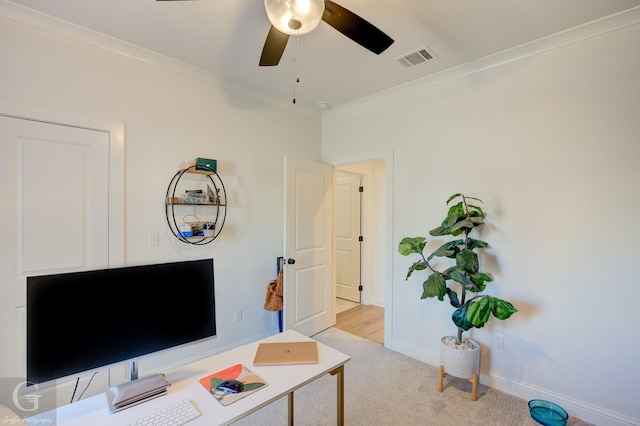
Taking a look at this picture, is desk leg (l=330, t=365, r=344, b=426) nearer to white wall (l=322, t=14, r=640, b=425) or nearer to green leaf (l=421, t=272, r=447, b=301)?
green leaf (l=421, t=272, r=447, b=301)

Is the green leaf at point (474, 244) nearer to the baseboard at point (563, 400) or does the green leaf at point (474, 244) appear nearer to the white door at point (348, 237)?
the baseboard at point (563, 400)

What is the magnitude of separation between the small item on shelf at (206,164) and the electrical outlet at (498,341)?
9.29 ft

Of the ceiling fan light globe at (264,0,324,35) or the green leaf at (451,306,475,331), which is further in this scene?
the green leaf at (451,306,475,331)

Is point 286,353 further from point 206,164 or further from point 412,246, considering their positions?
point 206,164

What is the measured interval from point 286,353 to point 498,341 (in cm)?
189


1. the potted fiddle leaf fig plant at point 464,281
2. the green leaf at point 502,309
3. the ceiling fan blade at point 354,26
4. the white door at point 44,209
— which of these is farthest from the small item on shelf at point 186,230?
the green leaf at point 502,309

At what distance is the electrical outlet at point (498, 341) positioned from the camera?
2381mm

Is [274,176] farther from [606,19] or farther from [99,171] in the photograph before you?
[606,19]

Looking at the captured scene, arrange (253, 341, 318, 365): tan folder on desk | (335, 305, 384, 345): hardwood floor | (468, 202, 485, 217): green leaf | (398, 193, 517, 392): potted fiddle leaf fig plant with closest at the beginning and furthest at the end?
(253, 341, 318, 365): tan folder on desk → (398, 193, 517, 392): potted fiddle leaf fig plant → (468, 202, 485, 217): green leaf → (335, 305, 384, 345): hardwood floor

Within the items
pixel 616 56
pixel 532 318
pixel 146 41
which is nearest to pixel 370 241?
pixel 532 318

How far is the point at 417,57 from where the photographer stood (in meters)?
2.43

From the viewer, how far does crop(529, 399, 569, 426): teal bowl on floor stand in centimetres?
194

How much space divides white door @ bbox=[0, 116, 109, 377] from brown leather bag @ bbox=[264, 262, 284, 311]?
59.1 inches

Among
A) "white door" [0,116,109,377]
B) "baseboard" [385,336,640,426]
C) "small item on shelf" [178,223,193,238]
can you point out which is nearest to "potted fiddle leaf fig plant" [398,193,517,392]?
"baseboard" [385,336,640,426]
